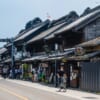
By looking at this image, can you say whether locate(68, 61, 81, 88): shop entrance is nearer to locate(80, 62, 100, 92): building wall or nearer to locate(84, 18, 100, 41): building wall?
locate(80, 62, 100, 92): building wall

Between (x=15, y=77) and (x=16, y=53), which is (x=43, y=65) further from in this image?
(x=16, y=53)

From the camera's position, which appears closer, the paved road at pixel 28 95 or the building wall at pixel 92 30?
the paved road at pixel 28 95

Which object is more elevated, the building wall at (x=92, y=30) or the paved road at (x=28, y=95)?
the building wall at (x=92, y=30)

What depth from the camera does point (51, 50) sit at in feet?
Answer: 180

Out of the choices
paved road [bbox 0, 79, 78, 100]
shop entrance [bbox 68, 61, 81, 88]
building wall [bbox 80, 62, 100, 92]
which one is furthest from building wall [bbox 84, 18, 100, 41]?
paved road [bbox 0, 79, 78, 100]

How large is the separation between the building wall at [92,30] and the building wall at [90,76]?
8995 millimetres

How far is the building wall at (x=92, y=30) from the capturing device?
140ft

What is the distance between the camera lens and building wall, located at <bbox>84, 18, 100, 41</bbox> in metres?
42.7

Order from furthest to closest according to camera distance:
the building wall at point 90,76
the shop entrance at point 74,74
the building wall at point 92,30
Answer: the building wall at point 92,30
the shop entrance at point 74,74
the building wall at point 90,76

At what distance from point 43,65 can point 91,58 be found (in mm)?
19664

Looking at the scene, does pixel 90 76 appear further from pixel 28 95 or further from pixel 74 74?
pixel 74 74

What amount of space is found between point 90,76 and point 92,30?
11.1 meters

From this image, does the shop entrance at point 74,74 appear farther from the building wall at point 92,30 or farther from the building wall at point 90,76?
the building wall at point 92,30

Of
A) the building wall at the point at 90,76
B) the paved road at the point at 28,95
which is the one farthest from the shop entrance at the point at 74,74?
the paved road at the point at 28,95
